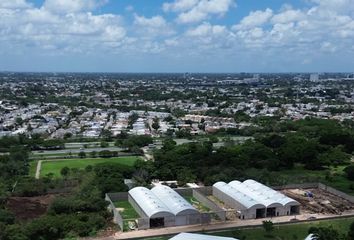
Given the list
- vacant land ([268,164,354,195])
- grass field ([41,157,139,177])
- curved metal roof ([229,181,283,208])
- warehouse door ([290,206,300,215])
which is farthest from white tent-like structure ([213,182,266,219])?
grass field ([41,157,139,177])

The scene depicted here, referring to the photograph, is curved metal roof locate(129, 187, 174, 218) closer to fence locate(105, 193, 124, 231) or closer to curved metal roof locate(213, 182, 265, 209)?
fence locate(105, 193, 124, 231)

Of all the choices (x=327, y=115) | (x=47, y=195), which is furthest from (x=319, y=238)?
(x=327, y=115)

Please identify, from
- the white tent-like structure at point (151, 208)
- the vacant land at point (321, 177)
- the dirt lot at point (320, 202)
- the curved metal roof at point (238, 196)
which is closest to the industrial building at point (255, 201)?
the curved metal roof at point (238, 196)

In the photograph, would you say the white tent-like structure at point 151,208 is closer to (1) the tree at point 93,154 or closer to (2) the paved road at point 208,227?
(2) the paved road at point 208,227

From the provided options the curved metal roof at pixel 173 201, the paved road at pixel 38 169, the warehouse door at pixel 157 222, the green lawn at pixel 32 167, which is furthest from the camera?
the green lawn at pixel 32 167

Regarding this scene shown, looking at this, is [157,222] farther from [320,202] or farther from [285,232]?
[320,202]

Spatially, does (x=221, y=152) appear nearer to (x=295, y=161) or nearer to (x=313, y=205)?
(x=295, y=161)

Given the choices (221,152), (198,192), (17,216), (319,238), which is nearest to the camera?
(319,238)

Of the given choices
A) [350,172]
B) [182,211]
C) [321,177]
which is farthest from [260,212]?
[350,172]

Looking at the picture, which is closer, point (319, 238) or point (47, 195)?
point (319, 238)
